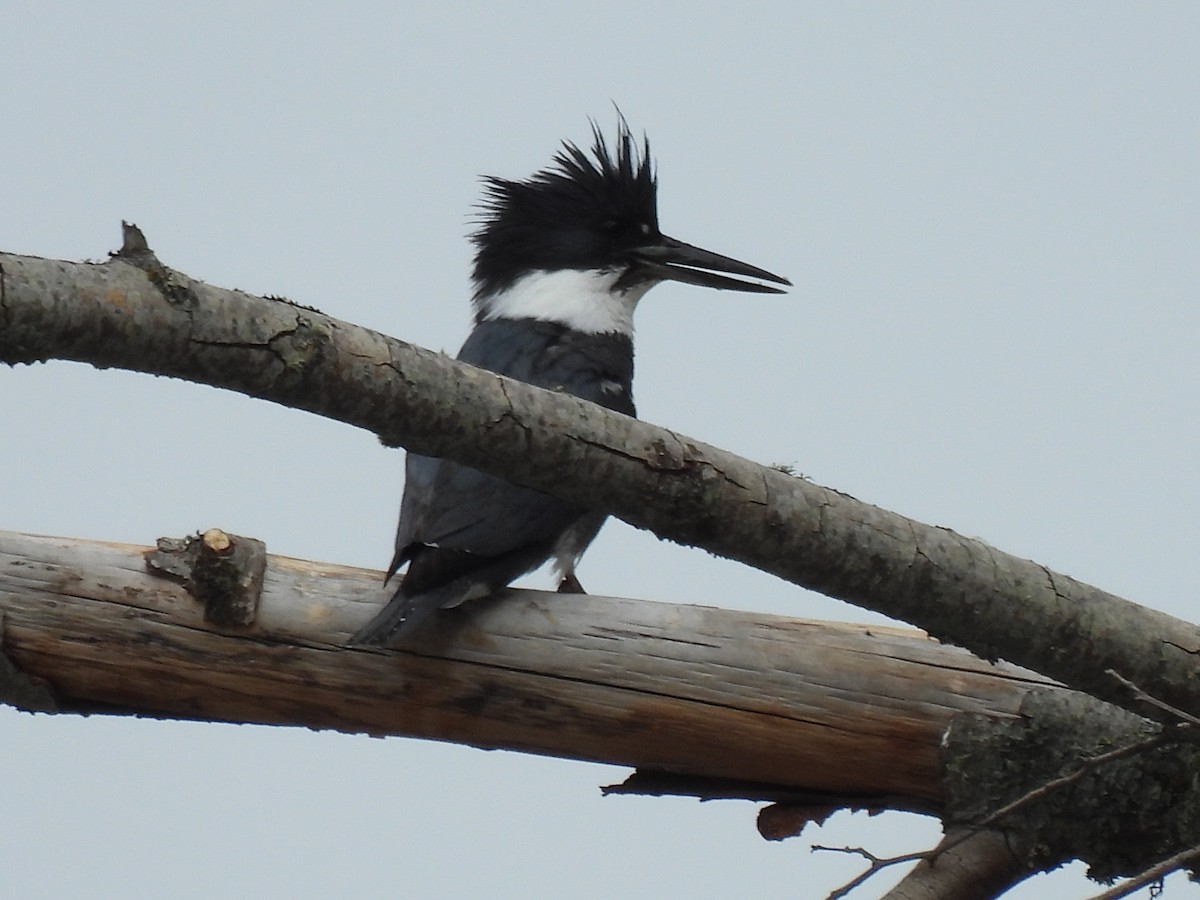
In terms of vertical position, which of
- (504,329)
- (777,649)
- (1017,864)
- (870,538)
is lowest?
(1017,864)

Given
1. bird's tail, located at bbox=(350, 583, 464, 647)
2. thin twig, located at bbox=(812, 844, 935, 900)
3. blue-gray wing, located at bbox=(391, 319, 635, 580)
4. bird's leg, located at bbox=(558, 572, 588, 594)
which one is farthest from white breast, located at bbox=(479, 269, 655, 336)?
thin twig, located at bbox=(812, 844, 935, 900)

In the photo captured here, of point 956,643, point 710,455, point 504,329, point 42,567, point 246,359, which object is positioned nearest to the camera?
point 246,359

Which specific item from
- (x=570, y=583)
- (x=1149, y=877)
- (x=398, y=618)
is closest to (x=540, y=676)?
(x=398, y=618)

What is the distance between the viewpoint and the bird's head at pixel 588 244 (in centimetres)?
426

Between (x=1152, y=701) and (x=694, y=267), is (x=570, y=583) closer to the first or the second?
(x=694, y=267)

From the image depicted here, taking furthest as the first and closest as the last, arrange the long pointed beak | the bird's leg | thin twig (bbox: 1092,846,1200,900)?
the long pointed beak < the bird's leg < thin twig (bbox: 1092,846,1200,900)

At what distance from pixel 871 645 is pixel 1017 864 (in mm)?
454

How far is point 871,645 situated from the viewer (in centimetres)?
280

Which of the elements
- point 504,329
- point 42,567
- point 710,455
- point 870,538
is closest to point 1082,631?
point 870,538

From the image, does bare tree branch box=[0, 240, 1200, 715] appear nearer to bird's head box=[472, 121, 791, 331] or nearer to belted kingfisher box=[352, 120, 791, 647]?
belted kingfisher box=[352, 120, 791, 647]

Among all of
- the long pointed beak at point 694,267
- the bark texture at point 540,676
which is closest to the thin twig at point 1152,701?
the bark texture at point 540,676

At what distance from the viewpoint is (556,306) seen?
4.18 m

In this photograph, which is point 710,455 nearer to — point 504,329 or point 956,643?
point 956,643

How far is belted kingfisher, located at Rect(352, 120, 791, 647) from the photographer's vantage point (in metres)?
3.11
